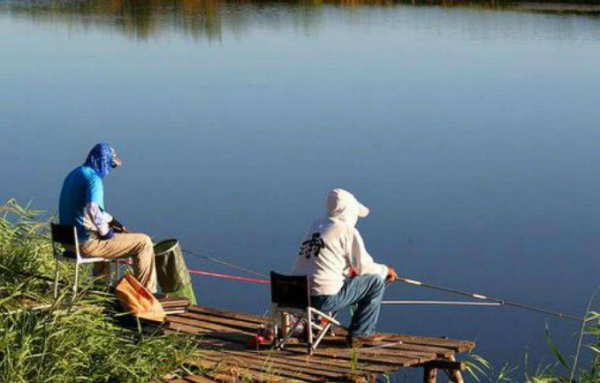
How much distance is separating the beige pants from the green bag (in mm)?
493

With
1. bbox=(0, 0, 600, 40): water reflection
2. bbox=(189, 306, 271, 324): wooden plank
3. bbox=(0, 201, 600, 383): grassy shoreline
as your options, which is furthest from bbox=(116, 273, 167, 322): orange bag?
bbox=(0, 0, 600, 40): water reflection

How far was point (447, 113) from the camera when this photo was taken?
17375 millimetres

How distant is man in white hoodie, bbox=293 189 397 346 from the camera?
6863mm

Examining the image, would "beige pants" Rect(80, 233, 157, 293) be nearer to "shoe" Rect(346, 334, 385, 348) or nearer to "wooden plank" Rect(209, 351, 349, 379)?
"wooden plank" Rect(209, 351, 349, 379)

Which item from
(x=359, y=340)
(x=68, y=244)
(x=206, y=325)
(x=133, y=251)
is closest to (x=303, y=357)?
(x=359, y=340)

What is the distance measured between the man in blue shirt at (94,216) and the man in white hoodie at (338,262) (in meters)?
1.30

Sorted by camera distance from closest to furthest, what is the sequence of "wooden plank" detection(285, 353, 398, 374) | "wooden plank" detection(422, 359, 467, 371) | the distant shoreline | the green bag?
"wooden plank" detection(285, 353, 398, 374), "wooden plank" detection(422, 359, 467, 371), the green bag, the distant shoreline

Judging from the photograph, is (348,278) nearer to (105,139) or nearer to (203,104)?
(105,139)

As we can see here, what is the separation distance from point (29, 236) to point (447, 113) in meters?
9.37

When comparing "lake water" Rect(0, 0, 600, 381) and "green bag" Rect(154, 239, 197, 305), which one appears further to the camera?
"lake water" Rect(0, 0, 600, 381)

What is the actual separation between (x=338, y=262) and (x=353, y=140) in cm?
878

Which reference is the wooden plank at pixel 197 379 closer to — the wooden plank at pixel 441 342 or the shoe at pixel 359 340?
the shoe at pixel 359 340

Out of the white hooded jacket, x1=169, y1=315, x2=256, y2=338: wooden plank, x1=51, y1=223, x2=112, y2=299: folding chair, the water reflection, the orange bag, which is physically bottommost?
the water reflection

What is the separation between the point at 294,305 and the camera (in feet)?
22.2
